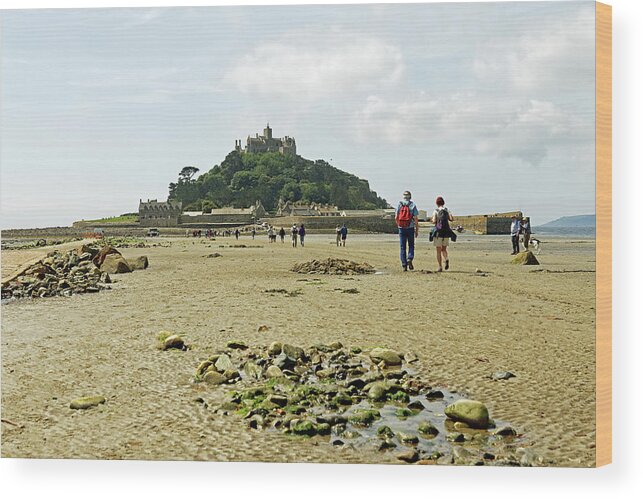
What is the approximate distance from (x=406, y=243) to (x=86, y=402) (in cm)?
358

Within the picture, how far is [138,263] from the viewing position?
8305mm

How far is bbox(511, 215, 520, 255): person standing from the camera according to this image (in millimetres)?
5879

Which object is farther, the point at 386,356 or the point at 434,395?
the point at 386,356

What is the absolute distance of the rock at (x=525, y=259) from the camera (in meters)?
7.24

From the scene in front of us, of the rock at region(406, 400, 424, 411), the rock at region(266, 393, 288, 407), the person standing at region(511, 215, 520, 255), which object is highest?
the person standing at region(511, 215, 520, 255)

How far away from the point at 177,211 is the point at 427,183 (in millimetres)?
3012

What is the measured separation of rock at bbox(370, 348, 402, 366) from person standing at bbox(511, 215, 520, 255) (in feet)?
5.09

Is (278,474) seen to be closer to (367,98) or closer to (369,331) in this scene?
(369,331)

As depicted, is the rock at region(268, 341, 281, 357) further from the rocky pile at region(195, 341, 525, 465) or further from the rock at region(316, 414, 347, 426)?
the rock at region(316, 414, 347, 426)

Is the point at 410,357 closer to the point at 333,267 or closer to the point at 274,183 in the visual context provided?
the point at 333,267

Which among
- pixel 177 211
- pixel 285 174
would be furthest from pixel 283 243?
pixel 285 174

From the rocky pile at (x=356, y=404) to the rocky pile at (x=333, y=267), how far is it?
2.00 metres

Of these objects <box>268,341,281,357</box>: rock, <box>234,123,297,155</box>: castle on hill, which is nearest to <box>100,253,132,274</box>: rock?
<box>234,123,297,155</box>: castle on hill

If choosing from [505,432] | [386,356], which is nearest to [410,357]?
[386,356]
